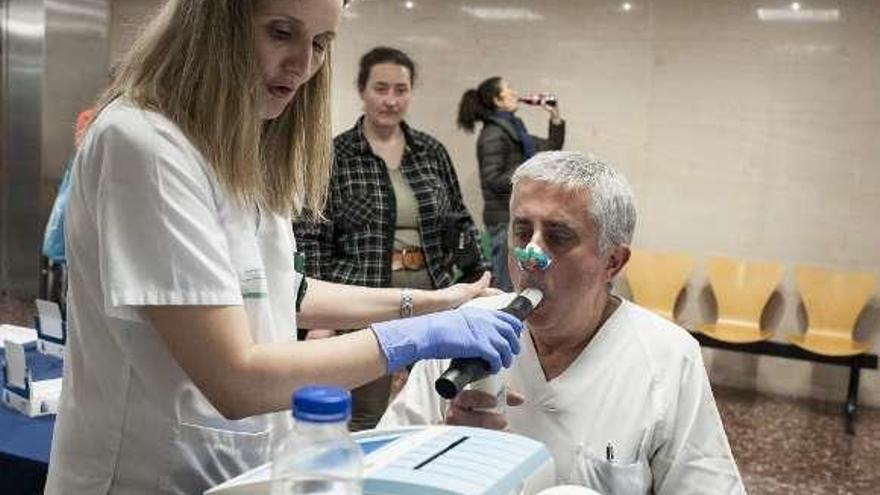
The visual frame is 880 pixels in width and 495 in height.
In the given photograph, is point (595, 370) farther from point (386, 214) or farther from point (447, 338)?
point (386, 214)

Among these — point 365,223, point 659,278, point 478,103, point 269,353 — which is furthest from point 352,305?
point 659,278

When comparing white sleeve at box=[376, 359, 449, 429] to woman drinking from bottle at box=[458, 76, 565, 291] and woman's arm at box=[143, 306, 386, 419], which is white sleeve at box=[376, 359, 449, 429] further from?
woman drinking from bottle at box=[458, 76, 565, 291]

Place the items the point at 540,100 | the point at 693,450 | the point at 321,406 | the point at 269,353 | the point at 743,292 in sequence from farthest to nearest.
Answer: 1. the point at 540,100
2. the point at 743,292
3. the point at 693,450
4. the point at 269,353
5. the point at 321,406

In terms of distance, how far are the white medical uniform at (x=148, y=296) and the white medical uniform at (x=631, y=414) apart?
64 cm

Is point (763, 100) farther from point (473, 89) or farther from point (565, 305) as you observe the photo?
point (565, 305)

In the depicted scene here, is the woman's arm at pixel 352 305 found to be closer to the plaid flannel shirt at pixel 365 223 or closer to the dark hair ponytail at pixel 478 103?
the plaid flannel shirt at pixel 365 223

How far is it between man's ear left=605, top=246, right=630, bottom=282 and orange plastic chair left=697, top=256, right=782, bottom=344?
3568 millimetres

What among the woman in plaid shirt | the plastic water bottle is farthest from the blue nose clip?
the woman in plaid shirt

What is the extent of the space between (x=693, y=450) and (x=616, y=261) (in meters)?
0.43

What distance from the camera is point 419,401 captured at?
1.92m

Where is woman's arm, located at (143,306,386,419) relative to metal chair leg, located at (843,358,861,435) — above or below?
above

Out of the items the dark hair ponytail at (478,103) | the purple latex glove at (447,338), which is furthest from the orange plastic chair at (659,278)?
the purple latex glove at (447,338)

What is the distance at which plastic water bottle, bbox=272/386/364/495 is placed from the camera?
2.88ft

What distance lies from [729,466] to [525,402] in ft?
1.33
